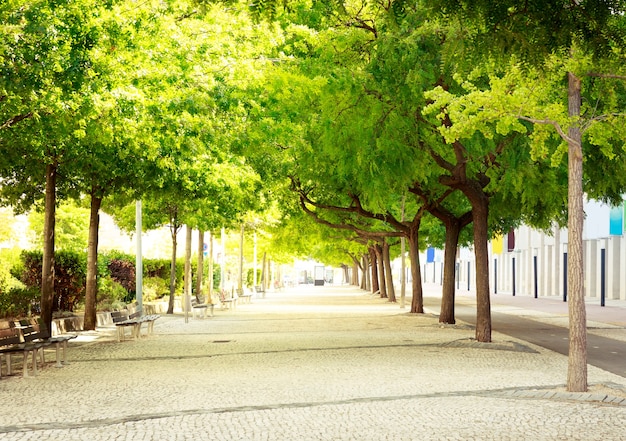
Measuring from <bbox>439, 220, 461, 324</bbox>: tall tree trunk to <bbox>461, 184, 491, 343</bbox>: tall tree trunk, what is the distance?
6.13m

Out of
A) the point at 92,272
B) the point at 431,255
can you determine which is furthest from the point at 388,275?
the point at 431,255

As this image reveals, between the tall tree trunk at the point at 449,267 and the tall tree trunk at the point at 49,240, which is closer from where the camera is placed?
the tall tree trunk at the point at 49,240

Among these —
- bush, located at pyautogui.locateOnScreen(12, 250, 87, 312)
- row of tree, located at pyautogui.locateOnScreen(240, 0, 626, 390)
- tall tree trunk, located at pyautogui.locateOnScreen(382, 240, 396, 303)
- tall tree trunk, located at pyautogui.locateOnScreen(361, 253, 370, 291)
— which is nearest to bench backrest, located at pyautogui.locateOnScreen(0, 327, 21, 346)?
row of tree, located at pyautogui.locateOnScreen(240, 0, 626, 390)

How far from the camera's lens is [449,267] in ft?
91.1

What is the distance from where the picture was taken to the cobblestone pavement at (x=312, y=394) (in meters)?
9.45

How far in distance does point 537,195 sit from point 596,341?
5252 millimetres

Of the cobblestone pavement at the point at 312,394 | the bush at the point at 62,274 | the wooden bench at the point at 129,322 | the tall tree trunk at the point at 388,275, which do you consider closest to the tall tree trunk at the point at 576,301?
the cobblestone pavement at the point at 312,394

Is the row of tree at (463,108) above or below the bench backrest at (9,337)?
above

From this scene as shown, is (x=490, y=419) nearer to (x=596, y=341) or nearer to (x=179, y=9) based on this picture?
(x=179, y=9)

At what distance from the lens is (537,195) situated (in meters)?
19.0

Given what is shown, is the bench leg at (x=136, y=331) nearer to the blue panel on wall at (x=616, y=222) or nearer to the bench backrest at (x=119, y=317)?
the bench backrest at (x=119, y=317)

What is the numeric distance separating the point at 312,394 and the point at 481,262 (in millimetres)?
9643

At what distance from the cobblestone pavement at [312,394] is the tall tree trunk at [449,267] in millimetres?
6571

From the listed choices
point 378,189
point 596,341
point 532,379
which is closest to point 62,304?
point 378,189
